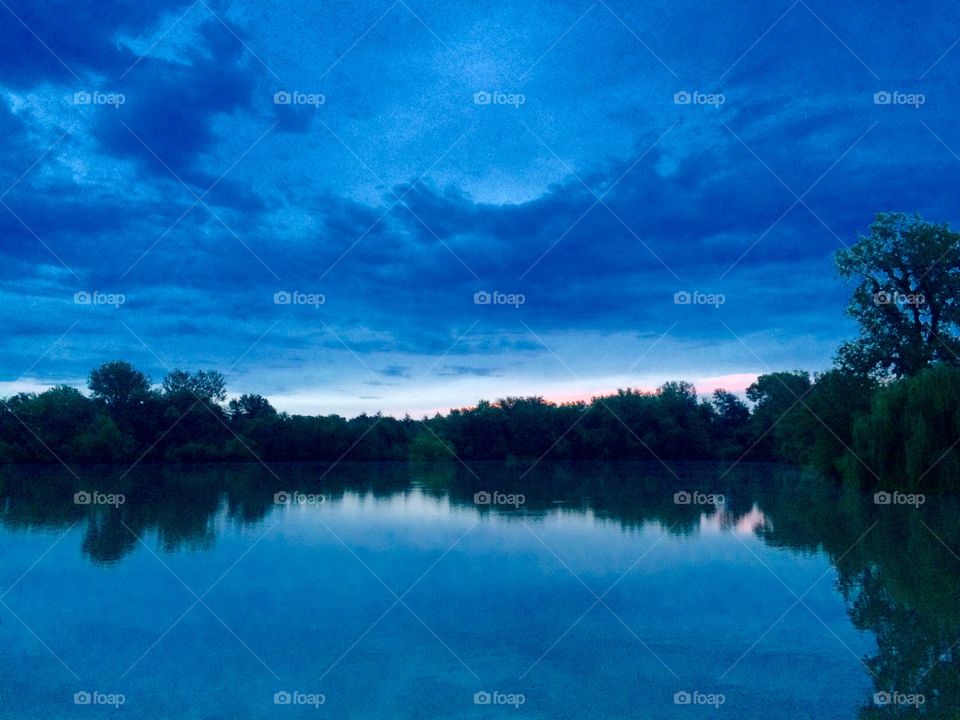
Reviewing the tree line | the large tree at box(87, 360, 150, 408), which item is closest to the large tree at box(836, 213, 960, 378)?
the tree line

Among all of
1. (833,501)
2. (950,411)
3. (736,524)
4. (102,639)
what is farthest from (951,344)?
(102,639)

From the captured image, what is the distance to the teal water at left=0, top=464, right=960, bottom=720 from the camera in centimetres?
889

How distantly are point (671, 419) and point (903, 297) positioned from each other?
4087 cm

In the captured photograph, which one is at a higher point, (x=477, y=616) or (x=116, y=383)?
(x=116, y=383)

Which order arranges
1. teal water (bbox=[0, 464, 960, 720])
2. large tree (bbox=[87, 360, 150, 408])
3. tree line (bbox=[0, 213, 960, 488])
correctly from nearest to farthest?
1. teal water (bbox=[0, 464, 960, 720])
2. tree line (bbox=[0, 213, 960, 488])
3. large tree (bbox=[87, 360, 150, 408])

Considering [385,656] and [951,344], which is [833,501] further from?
[385,656]

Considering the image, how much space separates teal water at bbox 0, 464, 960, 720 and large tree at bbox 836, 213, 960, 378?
15681 millimetres

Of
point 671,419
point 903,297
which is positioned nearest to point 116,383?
point 671,419

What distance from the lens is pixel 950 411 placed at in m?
31.3

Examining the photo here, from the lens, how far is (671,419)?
78.9 meters

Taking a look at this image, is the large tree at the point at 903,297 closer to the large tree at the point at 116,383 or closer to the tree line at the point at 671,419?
the tree line at the point at 671,419

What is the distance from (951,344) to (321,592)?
36.1 meters

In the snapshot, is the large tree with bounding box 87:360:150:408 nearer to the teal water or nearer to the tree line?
the tree line

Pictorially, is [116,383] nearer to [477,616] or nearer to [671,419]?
[671,419]
